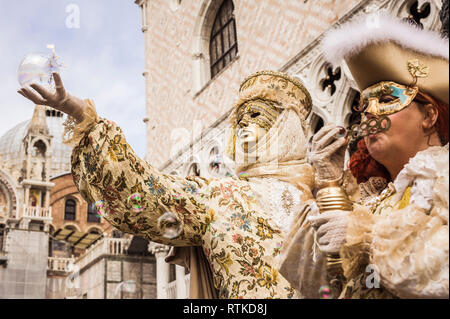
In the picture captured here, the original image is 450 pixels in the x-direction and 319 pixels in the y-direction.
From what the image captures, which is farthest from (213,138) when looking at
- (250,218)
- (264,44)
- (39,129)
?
(39,129)

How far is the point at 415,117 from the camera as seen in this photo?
1.33 meters

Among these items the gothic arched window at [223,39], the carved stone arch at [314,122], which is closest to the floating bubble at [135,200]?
the carved stone arch at [314,122]

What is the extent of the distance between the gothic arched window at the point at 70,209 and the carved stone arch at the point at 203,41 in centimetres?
1754

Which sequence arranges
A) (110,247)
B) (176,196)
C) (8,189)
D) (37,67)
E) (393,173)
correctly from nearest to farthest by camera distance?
(393,173), (176,196), (37,67), (110,247), (8,189)

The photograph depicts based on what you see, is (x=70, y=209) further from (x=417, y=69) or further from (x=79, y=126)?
(x=417, y=69)

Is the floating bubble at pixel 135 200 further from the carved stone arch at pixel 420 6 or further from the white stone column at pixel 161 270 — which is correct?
the white stone column at pixel 161 270

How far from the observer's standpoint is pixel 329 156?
127 cm

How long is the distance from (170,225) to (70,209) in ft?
81.6

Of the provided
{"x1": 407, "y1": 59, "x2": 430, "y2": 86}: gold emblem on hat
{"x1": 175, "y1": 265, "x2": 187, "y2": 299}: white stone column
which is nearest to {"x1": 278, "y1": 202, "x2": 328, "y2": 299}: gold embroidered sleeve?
{"x1": 407, "y1": 59, "x2": 430, "y2": 86}: gold emblem on hat

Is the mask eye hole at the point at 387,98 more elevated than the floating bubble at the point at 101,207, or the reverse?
the mask eye hole at the point at 387,98

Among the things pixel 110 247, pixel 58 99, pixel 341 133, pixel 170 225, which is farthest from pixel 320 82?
pixel 110 247

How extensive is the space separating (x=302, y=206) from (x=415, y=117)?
0.34 meters

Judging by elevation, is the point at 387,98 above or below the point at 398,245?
above

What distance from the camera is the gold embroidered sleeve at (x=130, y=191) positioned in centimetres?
165
